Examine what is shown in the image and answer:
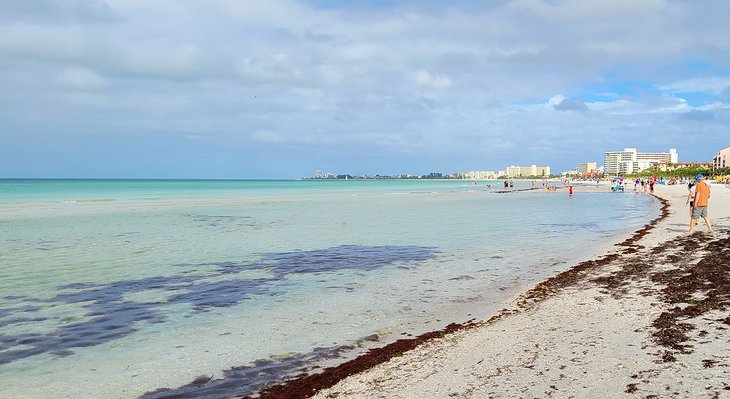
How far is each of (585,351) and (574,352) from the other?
6.1 inches

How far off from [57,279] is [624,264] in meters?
15.5

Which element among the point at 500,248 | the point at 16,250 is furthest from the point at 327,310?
the point at 16,250

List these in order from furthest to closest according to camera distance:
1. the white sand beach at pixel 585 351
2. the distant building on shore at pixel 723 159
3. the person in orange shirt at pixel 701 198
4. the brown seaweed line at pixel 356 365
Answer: the distant building on shore at pixel 723 159, the person in orange shirt at pixel 701 198, the brown seaweed line at pixel 356 365, the white sand beach at pixel 585 351

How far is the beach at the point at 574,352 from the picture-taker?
17.2 ft

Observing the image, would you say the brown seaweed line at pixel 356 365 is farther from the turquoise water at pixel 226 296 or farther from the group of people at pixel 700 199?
the group of people at pixel 700 199

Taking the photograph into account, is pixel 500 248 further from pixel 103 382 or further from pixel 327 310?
pixel 103 382

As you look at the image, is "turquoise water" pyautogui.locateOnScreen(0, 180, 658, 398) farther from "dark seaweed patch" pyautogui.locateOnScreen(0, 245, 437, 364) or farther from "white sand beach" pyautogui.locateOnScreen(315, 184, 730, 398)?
"white sand beach" pyautogui.locateOnScreen(315, 184, 730, 398)

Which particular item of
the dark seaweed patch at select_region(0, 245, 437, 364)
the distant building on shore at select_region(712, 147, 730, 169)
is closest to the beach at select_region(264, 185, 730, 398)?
the dark seaweed patch at select_region(0, 245, 437, 364)

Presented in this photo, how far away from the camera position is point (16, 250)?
1862 cm

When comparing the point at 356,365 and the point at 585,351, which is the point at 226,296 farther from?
the point at 585,351

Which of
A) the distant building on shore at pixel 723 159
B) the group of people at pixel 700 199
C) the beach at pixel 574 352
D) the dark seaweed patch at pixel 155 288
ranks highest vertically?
the distant building on shore at pixel 723 159

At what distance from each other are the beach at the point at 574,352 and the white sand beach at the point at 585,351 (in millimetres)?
13

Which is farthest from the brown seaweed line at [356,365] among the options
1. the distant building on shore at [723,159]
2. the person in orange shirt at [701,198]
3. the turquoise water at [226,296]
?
the distant building on shore at [723,159]

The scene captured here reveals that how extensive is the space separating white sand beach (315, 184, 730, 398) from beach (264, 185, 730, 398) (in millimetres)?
13
